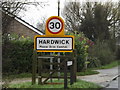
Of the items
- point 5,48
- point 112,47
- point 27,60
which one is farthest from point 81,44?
point 112,47

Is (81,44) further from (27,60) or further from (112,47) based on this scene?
(112,47)

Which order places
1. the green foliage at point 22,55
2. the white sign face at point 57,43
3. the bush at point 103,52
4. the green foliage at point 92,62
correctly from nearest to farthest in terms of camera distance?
the white sign face at point 57,43, the green foliage at point 22,55, the green foliage at point 92,62, the bush at point 103,52

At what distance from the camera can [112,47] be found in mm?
33062

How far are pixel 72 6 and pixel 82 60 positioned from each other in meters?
19.9

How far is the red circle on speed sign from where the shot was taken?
9020 millimetres

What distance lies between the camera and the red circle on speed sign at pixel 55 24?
9020 millimetres

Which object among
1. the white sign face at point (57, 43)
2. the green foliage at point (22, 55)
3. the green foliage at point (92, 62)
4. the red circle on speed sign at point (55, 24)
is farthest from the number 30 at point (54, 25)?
the green foliage at point (92, 62)

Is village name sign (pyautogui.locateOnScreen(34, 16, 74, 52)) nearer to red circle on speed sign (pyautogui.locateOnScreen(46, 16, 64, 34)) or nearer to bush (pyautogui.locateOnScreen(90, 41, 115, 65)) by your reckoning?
red circle on speed sign (pyautogui.locateOnScreen(46, 16, 64, 34))

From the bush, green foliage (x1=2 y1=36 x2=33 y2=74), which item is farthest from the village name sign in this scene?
the bush

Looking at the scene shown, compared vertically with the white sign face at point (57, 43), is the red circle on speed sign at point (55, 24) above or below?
above

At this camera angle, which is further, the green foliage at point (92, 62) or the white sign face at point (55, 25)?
the green foliage at point (92, 62)

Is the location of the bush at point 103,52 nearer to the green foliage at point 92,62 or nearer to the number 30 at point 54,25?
the green foliage at point 92,62

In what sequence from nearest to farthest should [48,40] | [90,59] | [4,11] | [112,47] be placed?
[48,40] → [4,11] → [90,59] → [112,47]

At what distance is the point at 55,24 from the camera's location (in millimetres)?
9031
